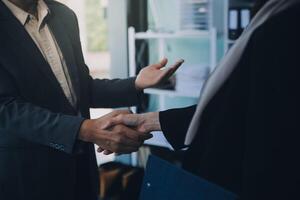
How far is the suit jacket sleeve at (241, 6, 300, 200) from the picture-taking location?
70cm

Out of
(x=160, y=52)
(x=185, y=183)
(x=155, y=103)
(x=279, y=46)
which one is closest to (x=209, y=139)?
(x=185, y=183)

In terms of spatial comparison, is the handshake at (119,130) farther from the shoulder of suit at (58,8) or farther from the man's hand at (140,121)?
the shoulder of suit at (58,8)

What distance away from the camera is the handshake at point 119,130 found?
3.95 ft

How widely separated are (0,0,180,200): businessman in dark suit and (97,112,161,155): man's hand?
0.02 meters

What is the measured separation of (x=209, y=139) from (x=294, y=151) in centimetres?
19

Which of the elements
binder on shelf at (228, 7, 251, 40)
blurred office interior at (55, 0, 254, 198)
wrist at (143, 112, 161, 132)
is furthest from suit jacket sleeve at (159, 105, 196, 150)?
binder on shelf at (228, 7, 251, 40)

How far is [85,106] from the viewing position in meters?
1.39

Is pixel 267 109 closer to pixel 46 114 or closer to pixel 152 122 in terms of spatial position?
pixel 152 122

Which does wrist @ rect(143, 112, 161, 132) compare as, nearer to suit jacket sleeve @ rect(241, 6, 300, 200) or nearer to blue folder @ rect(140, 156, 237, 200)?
blue folder @ rect(140, 156, 237, 200)

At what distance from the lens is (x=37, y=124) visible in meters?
1.18

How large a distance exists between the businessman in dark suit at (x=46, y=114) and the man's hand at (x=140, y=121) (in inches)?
0.7

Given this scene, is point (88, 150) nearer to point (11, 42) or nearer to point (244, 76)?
point (11, 42)

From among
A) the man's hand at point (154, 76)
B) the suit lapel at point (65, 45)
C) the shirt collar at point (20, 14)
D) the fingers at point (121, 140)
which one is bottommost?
the fingers at point (121, 140)

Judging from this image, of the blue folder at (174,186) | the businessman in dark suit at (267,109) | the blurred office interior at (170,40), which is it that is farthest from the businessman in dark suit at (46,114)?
the blurred office interior at (170,40)
